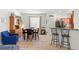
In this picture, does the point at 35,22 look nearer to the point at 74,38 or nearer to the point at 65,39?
the point at 65,39

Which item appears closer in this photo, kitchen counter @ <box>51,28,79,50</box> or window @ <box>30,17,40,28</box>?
kitchen counter @ <box>51,28,79,50</box>

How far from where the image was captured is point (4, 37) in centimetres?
597

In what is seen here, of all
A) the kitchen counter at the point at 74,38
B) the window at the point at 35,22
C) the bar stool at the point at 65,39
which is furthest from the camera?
the window at the point at 35,22

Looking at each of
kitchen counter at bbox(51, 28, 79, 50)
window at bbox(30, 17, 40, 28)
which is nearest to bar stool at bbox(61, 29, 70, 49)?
kitchen counter at bbox(51, 28, 79, 50)

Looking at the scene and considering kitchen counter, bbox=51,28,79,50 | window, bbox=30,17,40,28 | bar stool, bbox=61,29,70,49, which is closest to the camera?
kitchen counter, bbox=51,28,79,50

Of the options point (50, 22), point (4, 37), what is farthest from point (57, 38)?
point (50, 22)

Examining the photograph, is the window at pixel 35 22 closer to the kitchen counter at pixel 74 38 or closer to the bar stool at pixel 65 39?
the bar stool at pixel 65 39

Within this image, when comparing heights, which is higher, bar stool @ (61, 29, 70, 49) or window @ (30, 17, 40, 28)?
window @ (30, 17, 40, 28)

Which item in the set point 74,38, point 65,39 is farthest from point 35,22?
point 74,38

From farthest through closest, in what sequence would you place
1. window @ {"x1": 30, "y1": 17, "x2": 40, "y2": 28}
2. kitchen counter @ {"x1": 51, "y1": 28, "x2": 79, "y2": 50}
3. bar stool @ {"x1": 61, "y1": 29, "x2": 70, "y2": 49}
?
window @ {"x1": 30, "y1": 17, "x2": 40, "y2": 28} → bar stool @ {"x1": 61, "y1": 29, "x2": 70, "y2": 49} → kitchen counter @ {"x1": 51, "y1": 28, "x2": 79, "y2": 50}

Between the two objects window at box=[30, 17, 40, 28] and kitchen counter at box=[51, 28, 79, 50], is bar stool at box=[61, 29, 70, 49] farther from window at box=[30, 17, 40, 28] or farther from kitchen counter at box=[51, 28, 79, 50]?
window at box=[30, 17, 40, 28]

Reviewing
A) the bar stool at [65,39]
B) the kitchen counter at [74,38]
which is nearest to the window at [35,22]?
the bar stool at [65,39]
